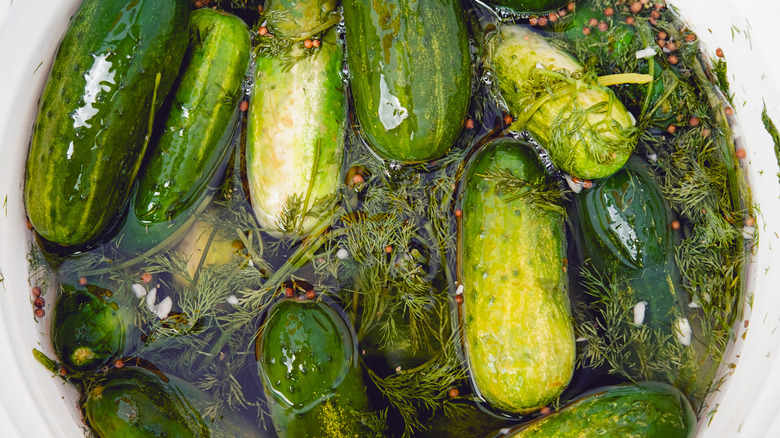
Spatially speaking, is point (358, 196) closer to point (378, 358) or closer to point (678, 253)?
point (378, 358)

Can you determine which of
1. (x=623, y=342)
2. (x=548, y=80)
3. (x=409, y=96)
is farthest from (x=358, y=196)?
(x=623, y=342)

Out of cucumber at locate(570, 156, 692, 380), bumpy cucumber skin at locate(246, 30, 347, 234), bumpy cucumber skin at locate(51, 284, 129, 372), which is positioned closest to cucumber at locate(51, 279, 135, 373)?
bumpy cucumber skin at locate(51, 284, 129, 372)

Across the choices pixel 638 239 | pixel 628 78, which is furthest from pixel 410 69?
pixel 638 239

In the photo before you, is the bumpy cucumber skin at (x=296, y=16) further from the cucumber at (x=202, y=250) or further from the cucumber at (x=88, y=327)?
the cucumber at (x=88, y=327)

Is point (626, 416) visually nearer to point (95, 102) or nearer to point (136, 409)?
point (136, 409)

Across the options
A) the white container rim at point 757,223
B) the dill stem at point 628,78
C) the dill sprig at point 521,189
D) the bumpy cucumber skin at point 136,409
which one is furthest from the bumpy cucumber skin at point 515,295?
the bumpy cucumber skin at point 136,409

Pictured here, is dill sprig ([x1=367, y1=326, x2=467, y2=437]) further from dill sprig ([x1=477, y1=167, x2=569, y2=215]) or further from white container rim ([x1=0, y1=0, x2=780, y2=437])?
white container rim ([x1=0, y1=0, x2=780, y2=437])

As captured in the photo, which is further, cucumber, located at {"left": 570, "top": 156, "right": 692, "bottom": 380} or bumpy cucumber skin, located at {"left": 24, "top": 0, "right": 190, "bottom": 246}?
cucumber, located at {"left": 570, "top": 156, "right": 692, "bottom": 380}
